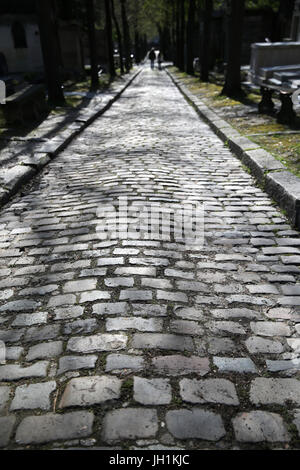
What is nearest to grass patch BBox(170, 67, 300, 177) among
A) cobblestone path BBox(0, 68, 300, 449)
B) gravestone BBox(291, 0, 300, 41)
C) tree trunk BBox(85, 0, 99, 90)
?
cobblestone path BBox(0, 68, 300, 449)

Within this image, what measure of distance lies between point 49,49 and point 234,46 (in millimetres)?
6034

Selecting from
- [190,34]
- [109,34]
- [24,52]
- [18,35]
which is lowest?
[24,52]

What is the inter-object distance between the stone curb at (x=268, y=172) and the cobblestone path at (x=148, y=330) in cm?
17

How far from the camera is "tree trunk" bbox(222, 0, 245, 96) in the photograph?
12.4 m

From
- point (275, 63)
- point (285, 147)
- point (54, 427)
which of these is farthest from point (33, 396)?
point (275, 63)

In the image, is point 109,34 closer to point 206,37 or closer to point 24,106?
point 206,37

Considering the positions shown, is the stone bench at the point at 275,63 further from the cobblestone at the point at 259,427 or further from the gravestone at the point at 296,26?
the cobblestone at the point at 259,427

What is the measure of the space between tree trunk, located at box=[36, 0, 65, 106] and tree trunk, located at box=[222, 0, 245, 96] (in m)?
5.79

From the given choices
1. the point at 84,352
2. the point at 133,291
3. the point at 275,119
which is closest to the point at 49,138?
the point at 275,119

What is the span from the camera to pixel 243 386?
2.19 meters

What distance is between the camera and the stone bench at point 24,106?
9.48 metres

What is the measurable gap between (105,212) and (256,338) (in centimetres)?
246

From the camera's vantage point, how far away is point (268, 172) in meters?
5.31
